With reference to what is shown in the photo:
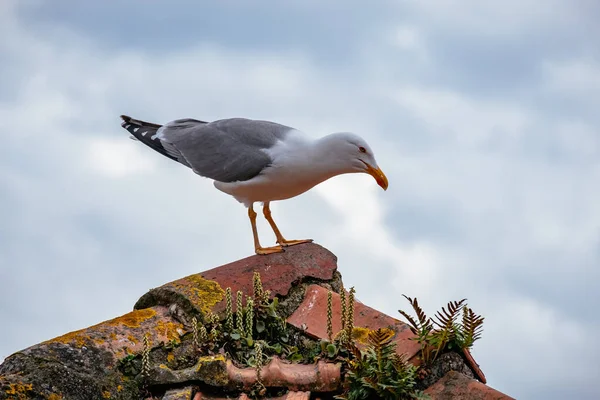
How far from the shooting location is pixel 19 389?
484 cm

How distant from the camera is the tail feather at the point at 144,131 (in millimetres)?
9505

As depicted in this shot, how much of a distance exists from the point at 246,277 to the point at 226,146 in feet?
7.48

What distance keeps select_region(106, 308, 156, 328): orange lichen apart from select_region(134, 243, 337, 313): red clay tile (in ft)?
0.66

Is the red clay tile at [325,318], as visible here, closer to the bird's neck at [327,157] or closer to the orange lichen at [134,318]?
the orange lichen at [134,318]

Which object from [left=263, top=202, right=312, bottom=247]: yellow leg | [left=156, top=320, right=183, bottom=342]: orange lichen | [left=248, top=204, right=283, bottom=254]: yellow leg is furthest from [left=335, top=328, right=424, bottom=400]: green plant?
[left=263, top=202, right=312, bottom=247]: yellow leg

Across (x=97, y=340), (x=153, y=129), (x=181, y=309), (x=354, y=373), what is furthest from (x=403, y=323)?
(x=153, y=129)

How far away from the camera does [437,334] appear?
526 cm

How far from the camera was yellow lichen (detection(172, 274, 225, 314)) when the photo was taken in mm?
6098

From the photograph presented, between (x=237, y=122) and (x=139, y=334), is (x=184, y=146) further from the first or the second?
(x=139, y=334)

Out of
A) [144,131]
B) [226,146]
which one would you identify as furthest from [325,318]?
[144,131]

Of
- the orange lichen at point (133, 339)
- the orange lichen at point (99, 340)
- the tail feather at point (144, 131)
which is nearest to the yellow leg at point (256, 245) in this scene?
the tail feather at point (144, 131)

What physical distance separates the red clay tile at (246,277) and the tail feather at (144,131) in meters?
2.85

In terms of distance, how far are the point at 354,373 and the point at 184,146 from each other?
464 centimetres

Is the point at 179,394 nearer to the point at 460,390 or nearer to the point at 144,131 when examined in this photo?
the point at 460,390
